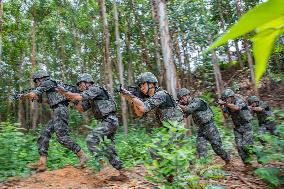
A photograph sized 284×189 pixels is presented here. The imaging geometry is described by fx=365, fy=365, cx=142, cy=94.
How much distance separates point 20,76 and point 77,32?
3962 mm

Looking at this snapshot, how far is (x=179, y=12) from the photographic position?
503 inches

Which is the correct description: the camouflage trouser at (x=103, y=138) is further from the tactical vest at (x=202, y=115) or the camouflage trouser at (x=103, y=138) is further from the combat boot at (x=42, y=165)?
the tactical vest at (x=202, y=115)

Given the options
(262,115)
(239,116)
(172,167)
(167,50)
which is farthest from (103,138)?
(262,115)

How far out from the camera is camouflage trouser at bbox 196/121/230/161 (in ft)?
18.5

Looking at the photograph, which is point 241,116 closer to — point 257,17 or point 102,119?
point 102,119

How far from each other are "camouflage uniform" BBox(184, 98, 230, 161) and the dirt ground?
2.72ft

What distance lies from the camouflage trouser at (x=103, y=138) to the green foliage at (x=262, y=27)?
13.7ft

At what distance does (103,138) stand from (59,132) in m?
0.88

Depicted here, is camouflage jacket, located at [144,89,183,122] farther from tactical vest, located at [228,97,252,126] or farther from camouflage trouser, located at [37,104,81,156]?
tactical vest, located at [228,97,252,126]

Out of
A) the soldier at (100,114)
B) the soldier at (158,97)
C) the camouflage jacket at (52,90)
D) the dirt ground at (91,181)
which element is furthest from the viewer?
the camouflage jacket at (52,90)

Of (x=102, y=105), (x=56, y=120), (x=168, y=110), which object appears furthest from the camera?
(x=56, y=120)

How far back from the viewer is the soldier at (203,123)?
A: 18.6ft

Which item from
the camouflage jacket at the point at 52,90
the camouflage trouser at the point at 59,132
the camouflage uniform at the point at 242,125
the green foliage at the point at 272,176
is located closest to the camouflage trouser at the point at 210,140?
the camouflage uniform at the point at 242,125

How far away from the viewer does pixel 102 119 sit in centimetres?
488
